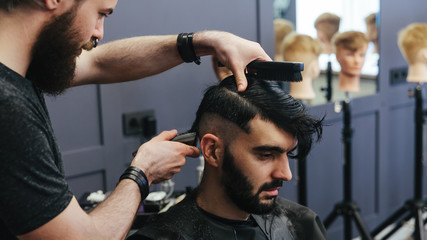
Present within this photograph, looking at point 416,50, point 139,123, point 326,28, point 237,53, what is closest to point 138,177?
point 237,53

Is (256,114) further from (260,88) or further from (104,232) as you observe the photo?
(104,232)

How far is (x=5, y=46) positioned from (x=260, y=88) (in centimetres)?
70

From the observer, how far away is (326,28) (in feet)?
10.1

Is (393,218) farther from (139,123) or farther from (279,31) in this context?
(139,123)

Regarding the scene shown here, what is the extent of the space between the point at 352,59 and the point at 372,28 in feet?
1.76

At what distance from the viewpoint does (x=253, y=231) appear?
159 cm

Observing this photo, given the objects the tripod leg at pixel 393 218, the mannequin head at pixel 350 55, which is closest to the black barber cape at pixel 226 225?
the mannequin head at pixel 350 55

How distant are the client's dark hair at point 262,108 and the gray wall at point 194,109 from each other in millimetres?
907

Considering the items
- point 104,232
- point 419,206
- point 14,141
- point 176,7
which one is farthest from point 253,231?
point 419,206

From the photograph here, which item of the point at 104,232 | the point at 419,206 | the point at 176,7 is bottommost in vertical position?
the point at 419,206

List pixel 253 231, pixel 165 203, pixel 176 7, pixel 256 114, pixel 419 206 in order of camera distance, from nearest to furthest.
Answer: pixel 256 114 < pixel 253 231 < pixel 165 203 < pixel 176 7 < pixel 419 206

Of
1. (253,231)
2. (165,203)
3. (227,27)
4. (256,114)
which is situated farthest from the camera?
(227,27)

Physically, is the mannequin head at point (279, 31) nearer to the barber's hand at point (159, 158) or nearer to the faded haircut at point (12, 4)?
the barber's hand at point (159, 158)

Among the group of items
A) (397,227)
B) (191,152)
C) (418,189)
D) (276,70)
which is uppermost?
(276,70)
